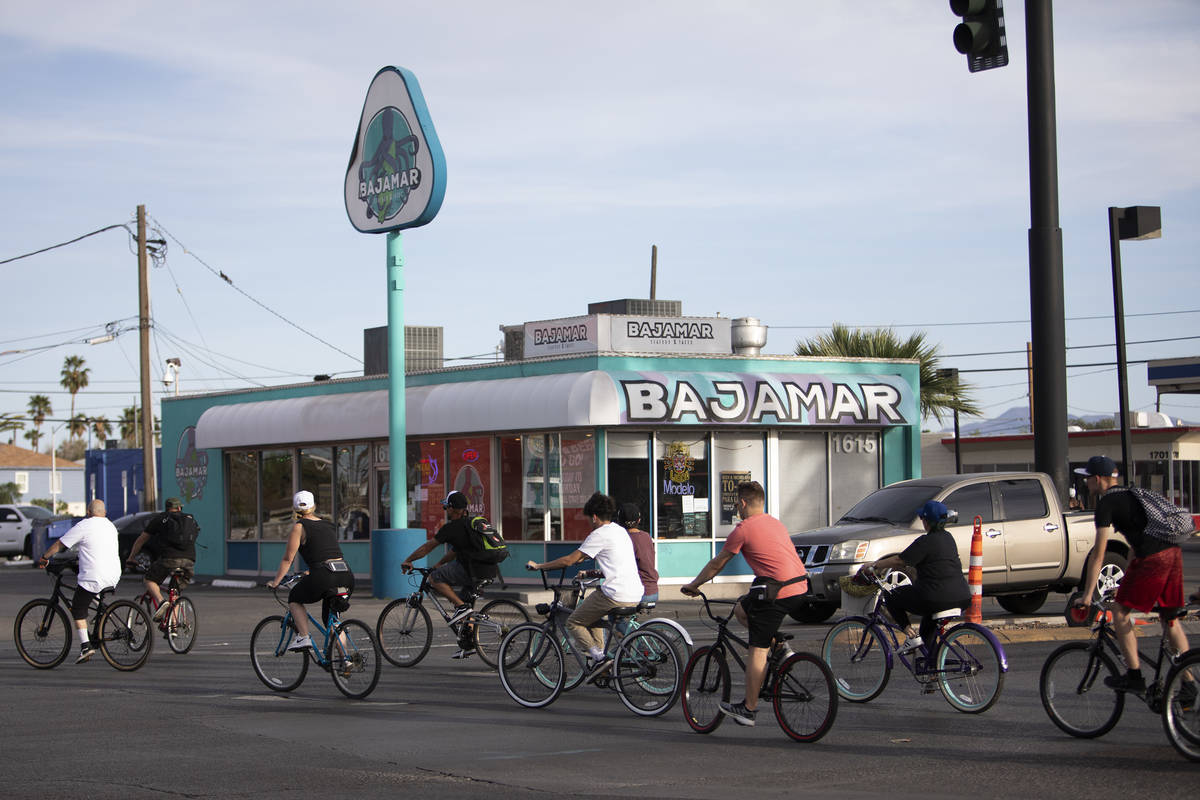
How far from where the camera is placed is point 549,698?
37.4ft

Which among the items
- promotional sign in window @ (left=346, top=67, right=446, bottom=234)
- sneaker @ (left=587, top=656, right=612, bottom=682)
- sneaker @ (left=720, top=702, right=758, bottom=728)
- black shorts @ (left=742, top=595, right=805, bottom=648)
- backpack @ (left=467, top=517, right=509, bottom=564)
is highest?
promotional sign in window @ (left=346, top=67, right=446, bottom=234)

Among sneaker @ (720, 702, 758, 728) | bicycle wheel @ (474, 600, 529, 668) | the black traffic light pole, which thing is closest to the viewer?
sneaker @ (720, 702, 758, 728)

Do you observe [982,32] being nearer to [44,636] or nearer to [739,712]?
[739,712]

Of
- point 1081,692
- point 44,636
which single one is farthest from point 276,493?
point 1081,692

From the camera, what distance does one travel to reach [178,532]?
54.2ft

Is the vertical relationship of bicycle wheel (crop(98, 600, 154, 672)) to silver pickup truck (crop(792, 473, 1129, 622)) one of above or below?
below

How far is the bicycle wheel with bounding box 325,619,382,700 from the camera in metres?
12.0

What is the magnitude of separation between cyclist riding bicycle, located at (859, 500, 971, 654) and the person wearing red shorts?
1260 millimetres

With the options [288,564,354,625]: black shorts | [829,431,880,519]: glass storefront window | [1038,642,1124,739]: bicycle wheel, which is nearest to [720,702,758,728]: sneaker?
[1038,642,1124,739]: bicycle wheel

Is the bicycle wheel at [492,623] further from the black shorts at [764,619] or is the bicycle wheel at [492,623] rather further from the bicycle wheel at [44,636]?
the bicycle wheel at [44,636]

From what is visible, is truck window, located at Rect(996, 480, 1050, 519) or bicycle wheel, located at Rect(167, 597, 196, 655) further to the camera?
truck window, located at Rect(996, 480, 1050, 519)

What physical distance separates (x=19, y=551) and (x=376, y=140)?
95.4ft

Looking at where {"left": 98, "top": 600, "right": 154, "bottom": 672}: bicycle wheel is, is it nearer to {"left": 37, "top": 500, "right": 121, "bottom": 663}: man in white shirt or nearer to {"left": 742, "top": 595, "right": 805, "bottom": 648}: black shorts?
{"left": 37, "top": 500, "right": 121, "bottom": 663}: man in white shirt

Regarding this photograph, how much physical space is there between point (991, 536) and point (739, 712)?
8.52m
